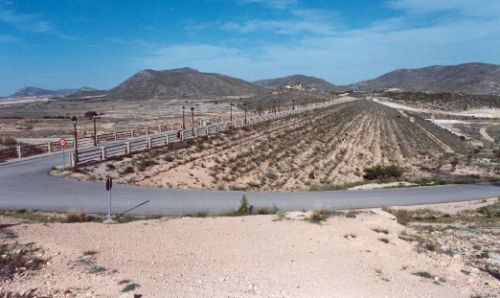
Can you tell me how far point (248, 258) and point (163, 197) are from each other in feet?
23.6

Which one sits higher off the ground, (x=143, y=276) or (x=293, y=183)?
(x=143, y=276)

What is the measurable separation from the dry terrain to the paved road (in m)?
2.10

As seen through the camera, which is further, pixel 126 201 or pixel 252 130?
pixel 252 130

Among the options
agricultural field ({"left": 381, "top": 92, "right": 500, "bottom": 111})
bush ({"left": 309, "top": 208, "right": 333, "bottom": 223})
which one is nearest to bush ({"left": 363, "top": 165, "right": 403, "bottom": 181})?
bush ({"left": 309, "top": 208, "right": 333, "bottom": 223})

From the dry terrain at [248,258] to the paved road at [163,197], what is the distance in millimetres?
2102

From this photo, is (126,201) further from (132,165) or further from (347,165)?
(347,165)

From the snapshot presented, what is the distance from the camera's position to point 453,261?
11.5m

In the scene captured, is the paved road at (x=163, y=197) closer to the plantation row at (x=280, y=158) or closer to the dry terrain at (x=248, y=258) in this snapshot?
the dry terrain at (x=248, y=258)

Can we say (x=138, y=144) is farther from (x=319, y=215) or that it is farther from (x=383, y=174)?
(x=319, y=215)

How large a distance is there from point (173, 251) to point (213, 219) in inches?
120

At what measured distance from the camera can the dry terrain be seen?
29.6 ft

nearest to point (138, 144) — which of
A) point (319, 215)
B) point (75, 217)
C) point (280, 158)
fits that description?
point (280, 158)

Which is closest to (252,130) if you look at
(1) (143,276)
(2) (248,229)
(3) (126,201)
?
(3) (126,201)

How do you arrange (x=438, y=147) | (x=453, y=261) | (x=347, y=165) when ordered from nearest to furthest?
(x=453, y=261), (x=347, y=165), (x=438, y=147)
